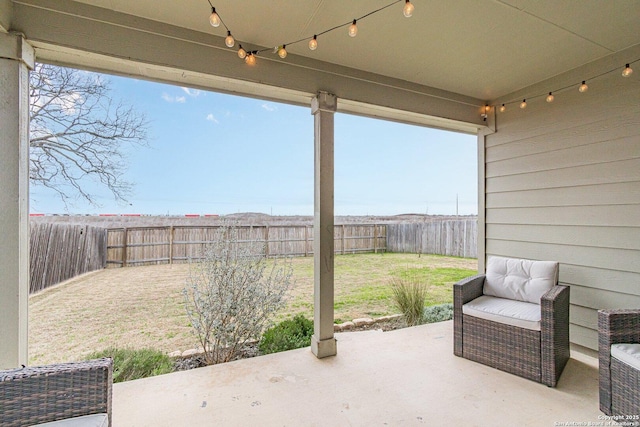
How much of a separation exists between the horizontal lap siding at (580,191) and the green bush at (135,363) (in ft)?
11.9

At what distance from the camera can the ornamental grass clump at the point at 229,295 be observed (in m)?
2.43

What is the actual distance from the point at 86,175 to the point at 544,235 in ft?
Answer: 13.8

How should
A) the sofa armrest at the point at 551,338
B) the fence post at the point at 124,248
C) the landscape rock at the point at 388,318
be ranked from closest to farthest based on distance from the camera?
the sofa armrest at the point at 551,338
the fence post at the point at 124,248
the landscape rock at the point at 388,318

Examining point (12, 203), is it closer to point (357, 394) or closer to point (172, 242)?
point (172, 242)

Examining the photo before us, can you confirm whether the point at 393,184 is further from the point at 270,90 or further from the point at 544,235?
the point at 270,90

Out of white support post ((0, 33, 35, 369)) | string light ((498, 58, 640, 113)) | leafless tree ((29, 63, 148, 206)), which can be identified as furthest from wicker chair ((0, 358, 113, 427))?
string light ((498, 58, 640, 113))

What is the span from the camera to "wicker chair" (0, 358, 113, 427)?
1069mm

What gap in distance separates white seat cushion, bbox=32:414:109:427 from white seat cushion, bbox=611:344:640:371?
262 centimetres

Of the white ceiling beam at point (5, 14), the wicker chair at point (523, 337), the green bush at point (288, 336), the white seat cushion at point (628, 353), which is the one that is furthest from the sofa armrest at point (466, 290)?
the white ceiling beam at point (5, 14)

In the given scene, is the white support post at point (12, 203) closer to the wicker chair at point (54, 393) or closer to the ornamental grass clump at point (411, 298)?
the wicker chair at point (54, 393)

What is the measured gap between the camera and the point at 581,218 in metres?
2.63

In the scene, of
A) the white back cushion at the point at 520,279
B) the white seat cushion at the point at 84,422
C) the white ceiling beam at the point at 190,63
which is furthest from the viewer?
the white back cushion at the point at 520,279

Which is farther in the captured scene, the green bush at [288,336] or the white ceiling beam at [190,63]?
the green bush at [288,336]

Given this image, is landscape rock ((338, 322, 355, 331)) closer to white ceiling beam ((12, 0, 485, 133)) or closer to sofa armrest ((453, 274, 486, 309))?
sofa armrest ((453, 274, 486, 309))
